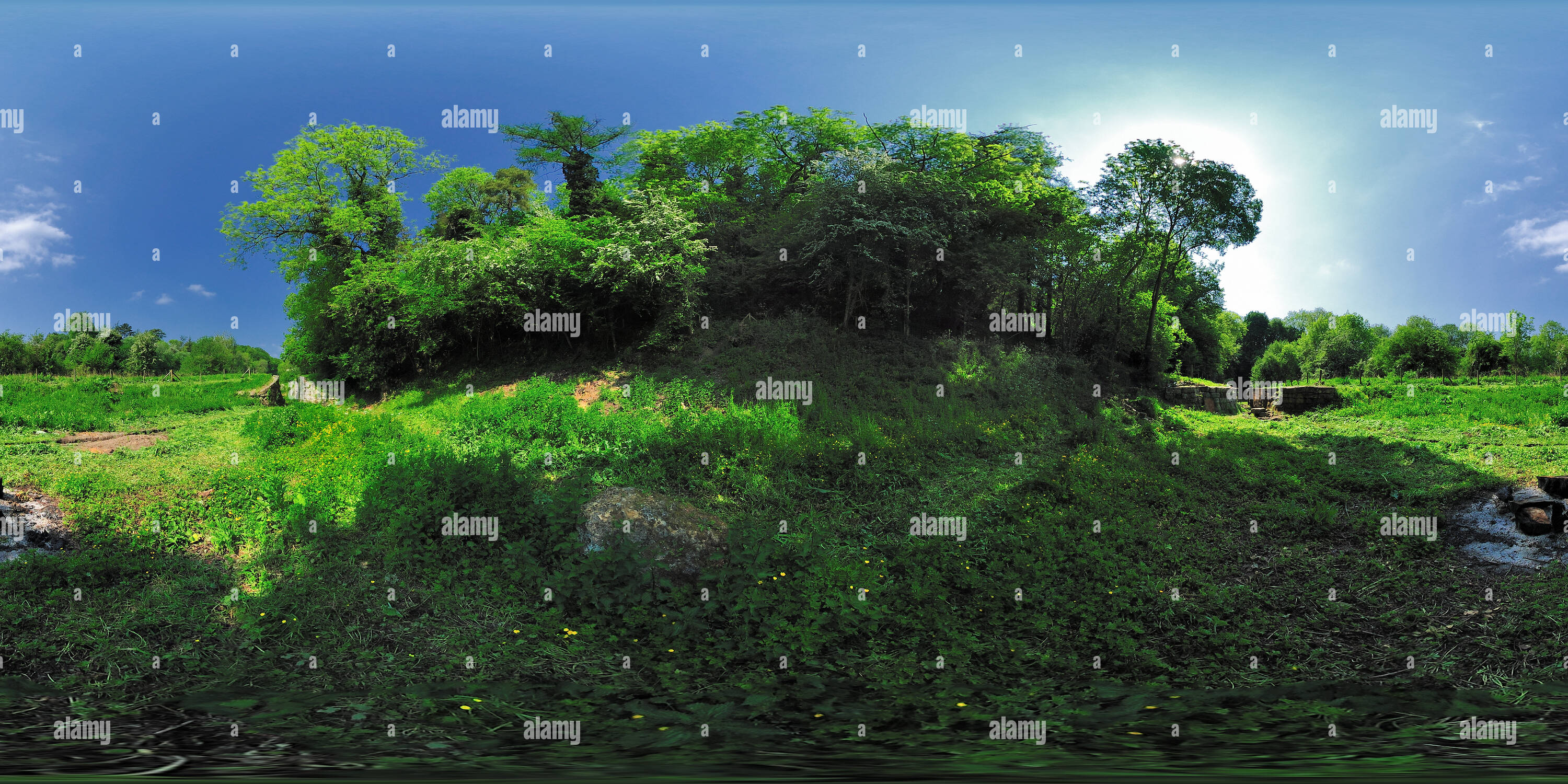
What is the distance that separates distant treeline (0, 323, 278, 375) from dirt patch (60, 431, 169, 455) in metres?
16.3

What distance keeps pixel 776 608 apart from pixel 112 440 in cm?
1393

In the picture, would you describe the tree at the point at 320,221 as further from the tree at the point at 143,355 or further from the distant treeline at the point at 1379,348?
the distant treeline at the point at 1379,348

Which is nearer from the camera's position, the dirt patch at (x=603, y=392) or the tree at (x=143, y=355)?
the dirt patch at (x=603, y=392)

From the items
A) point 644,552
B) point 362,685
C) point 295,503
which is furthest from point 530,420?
point 362,685

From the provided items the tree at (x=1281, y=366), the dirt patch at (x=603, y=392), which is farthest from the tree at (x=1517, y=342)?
the dirt patch at (x=603, y=392)

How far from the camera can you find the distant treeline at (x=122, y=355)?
87.7ft

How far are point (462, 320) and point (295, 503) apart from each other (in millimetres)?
14310

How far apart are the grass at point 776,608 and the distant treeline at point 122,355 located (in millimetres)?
22987

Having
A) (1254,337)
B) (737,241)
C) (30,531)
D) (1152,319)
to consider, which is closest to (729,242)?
(737,241)

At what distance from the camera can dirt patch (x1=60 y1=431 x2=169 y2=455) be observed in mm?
11289

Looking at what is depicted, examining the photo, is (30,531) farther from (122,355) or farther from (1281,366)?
(1281,366)

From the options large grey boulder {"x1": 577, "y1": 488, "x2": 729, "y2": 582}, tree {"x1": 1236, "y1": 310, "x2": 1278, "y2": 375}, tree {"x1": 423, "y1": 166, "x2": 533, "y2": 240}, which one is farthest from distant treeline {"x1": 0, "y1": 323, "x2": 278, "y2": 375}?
tree {"x1": 1236, "y1": 310, "x2": 1278, "y2": 375}

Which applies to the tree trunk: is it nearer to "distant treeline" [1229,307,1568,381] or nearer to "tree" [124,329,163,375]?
"distant treeline" [1229,307,1568,381]

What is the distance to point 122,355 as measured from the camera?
3356 cm
